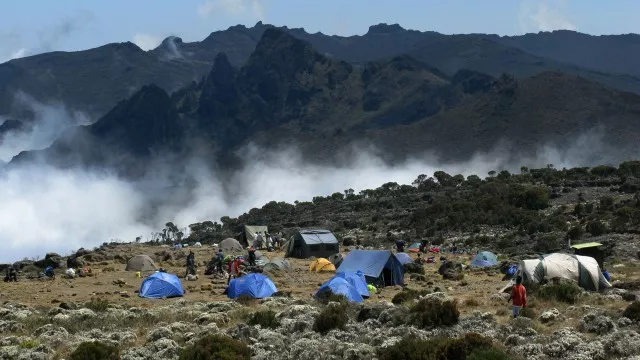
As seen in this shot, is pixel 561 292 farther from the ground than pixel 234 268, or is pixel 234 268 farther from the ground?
pixel 234 268

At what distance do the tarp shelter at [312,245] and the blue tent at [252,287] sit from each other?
17.2 meters

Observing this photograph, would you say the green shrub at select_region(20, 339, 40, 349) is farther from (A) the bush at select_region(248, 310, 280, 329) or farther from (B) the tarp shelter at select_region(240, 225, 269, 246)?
(B) the tarp shelter at select_region(240, 225, 269, 246)

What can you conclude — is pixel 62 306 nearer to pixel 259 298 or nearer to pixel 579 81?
pixel 259 298

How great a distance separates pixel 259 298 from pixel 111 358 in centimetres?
1165

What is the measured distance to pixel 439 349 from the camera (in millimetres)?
16203

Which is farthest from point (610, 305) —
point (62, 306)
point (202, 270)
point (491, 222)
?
point (491, 222)

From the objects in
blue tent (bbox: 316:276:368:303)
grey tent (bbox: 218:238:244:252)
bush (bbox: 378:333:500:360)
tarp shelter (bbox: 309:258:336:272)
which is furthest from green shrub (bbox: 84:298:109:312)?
grey tent (bbox: 218:238:244:252)

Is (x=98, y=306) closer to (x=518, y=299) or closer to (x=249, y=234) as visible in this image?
(x=518, y=299)

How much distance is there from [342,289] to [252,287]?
14.3 ft

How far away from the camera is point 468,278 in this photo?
119 ft

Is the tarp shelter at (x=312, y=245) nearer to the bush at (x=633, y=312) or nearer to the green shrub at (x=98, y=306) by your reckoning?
the green shrub at (x=98, y=306)

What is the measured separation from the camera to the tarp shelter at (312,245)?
47.8 m

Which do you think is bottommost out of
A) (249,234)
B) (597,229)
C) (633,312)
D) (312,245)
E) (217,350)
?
(633,312)

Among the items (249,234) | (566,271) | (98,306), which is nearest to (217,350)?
(98,306)
